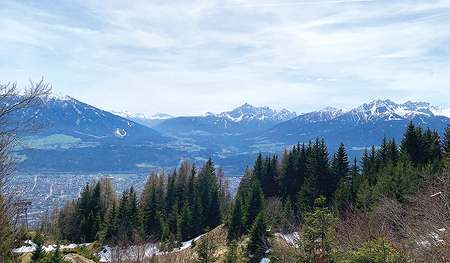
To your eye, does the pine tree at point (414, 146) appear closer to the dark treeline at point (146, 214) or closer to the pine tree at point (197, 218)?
the dark treeline at point (146, 214)

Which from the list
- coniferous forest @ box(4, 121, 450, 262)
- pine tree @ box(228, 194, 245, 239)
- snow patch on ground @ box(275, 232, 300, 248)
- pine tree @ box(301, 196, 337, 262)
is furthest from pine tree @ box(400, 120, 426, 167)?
pine tree @ box(301, 196, 337, 262)

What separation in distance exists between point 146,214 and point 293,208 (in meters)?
26.8

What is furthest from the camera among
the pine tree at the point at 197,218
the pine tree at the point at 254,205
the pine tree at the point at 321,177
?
the pine tree at the point at 197,218

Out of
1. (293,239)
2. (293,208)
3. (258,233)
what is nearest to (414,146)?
(293,208)

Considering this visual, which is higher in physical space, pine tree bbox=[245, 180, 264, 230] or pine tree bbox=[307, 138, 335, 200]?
pine tree bbox=[307, 138, 335, 200]

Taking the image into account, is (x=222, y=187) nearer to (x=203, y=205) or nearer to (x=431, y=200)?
(x=203, y=205)

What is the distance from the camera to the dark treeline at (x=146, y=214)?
42.3 metres

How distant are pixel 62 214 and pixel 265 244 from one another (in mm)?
49369

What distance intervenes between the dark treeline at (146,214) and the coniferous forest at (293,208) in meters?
0.17

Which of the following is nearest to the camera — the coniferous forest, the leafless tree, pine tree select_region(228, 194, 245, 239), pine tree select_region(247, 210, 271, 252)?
the leafless tree

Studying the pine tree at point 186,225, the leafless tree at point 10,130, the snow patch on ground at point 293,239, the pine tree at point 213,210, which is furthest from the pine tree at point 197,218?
the leafless tree at point 10,130

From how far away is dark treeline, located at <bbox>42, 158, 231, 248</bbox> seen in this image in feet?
139

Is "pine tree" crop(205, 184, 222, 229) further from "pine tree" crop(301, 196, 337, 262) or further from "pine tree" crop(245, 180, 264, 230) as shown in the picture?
"pine tree" crop(301, 196, 337, 262)

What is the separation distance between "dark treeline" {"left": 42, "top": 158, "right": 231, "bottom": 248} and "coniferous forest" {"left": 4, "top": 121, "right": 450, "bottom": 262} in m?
0.17
